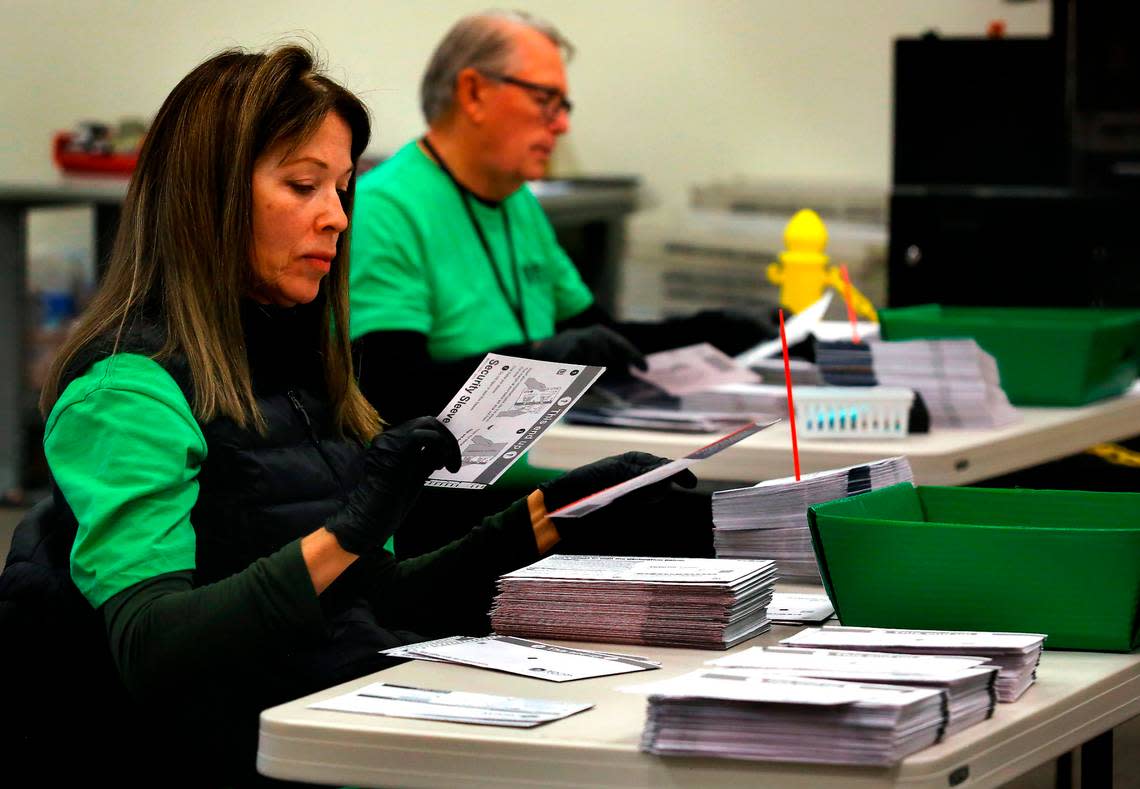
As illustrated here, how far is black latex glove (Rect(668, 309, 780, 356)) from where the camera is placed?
341 centimetres

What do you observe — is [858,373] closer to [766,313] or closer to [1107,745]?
[766,313]

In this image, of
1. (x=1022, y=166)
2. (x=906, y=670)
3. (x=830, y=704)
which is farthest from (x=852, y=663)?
(x=1022, y=166)

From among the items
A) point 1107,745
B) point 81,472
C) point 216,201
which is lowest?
point 1107,745

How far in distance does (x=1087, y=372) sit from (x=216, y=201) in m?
1.75

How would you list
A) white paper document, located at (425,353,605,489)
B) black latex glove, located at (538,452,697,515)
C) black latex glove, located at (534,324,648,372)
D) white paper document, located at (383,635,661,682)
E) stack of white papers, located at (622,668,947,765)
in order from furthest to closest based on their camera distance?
black latex glove, located at (534,324,648,372) < black latex glove, located at (538,452,697,515) < white paper document, located at (425,353,605,489) < white paper document, located at (383,635,661,682) < stack of white papers, located at (622,668,947,765)

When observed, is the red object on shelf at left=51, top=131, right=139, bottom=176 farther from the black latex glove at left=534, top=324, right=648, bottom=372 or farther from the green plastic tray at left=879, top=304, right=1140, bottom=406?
the green plastic tray at left=879, top=304, right=1140, bottom=406

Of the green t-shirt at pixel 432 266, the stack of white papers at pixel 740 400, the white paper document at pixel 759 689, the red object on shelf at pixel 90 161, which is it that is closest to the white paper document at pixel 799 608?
the white paper document at pixel 759 689

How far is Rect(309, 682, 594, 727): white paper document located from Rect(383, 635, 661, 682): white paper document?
87 millimetres

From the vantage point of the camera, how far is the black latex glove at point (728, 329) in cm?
341

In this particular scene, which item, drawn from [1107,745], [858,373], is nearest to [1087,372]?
[858,373]

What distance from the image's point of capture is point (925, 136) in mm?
4906

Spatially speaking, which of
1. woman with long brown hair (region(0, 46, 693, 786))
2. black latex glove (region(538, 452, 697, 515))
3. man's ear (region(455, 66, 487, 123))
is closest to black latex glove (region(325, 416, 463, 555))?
woman with long brown hair (region(0, 46, 693, 786))

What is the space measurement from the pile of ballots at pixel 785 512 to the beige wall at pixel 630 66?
3.81m

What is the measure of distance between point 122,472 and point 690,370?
4.76 feet
